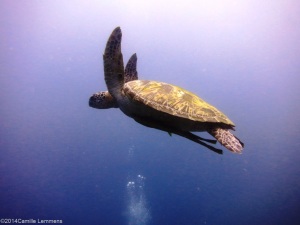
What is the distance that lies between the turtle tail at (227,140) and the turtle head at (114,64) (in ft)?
5.83

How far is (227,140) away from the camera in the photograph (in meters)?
3.42

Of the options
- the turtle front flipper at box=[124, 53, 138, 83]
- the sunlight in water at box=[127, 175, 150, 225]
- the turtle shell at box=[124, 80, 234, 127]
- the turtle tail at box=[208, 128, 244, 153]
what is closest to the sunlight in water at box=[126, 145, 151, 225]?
the sunlight in water at box=[127, 175, 150, 225]

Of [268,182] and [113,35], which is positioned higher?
[113,35]

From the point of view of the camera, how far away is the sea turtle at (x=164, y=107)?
3525 millimetres

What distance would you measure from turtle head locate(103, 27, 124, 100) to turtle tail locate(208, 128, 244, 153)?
1.78 m

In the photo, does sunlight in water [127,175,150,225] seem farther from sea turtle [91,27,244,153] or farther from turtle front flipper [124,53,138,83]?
sea turtle [91,27,244,153]

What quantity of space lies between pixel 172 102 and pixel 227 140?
0.98m

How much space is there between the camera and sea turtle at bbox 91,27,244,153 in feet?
11.6

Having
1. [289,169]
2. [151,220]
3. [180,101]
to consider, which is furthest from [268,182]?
[180,101]

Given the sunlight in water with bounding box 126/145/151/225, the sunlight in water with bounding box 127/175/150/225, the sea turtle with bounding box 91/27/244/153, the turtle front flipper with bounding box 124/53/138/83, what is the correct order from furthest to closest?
the sunlight in water with bounding box 126/145/151/225
the sunlight in water with bounding box 127/175/150/225
the turtle front flipper with bounding box 124/53/138/83
the sea turtle with bounding box 91/27/244/153

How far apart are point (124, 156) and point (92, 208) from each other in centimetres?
3186

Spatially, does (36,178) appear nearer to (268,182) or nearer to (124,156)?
(124,156)

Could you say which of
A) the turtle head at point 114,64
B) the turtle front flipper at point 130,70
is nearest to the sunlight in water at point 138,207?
the turtle front flipper at point 130,70

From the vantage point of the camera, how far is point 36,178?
66938 millimetres
